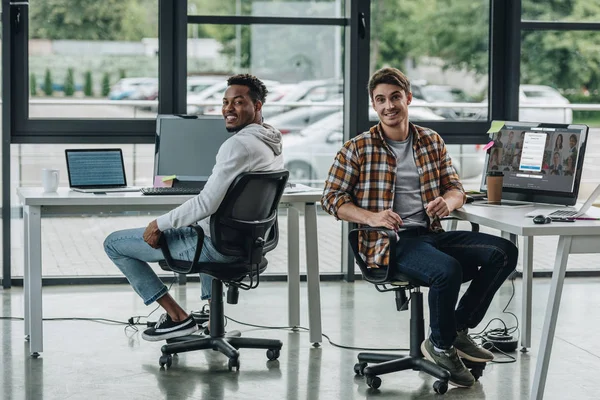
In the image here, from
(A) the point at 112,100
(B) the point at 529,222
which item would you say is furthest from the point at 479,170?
(B) the point at 529,222

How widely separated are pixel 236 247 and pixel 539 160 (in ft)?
4.64

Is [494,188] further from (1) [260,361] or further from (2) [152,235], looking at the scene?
(2) [152,235]

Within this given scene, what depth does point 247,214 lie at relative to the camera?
4000mm

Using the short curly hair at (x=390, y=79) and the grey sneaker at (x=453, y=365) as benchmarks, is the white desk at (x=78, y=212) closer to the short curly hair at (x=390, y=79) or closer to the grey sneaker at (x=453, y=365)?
the short curly hair at (x=390, y=79)

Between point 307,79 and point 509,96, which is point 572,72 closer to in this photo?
point 509,96

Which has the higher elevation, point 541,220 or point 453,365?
point 541,220

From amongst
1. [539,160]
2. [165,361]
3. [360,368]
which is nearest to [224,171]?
[165,361]

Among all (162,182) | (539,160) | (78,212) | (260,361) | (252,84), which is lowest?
(260,361)

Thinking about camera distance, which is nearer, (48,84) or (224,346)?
(224,346)

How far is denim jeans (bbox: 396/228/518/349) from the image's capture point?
3699 millimetres

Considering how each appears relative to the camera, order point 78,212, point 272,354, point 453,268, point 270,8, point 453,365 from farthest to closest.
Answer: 1. point 270,8
2. point 78,212
3. point 272,354
4. point 453,365
5. point 453,268

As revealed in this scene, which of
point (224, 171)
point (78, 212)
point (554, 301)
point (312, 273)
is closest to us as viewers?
point (554, 301)

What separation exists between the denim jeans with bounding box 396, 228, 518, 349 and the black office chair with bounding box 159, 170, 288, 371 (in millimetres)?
582

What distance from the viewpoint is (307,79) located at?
612 centimetres
